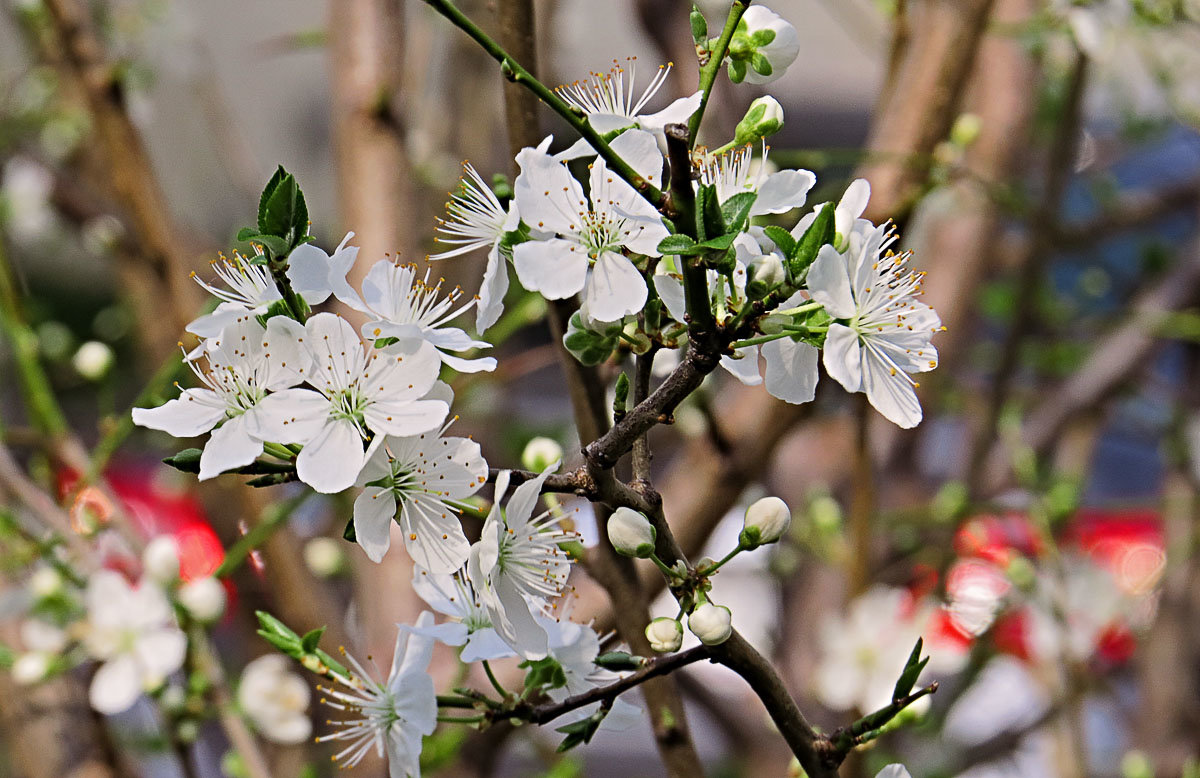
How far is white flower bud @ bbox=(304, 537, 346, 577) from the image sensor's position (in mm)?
1186

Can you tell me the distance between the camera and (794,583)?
1.60 meters

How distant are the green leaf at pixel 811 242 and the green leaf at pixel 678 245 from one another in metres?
0.05

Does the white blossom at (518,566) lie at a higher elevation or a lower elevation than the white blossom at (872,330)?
lower

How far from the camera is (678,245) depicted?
1.03ft

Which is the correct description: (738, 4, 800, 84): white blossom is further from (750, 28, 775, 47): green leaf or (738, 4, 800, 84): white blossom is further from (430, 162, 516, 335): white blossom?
(430, 162, 516, 335): white blossom

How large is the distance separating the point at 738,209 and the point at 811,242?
3cm

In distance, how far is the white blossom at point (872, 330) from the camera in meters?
0.35

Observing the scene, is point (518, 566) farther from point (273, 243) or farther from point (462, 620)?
point (273, 243)

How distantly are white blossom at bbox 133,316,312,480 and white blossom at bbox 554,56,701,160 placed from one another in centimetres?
12

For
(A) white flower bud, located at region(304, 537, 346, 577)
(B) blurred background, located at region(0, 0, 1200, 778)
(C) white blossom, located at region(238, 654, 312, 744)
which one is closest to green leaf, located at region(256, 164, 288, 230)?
(B) blurred background, located at region(0, 0, 1200, 778)

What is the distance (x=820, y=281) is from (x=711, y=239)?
0.05 meters

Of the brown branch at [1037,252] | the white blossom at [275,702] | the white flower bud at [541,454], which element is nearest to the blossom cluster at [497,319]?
the white flower bud at [541,454]

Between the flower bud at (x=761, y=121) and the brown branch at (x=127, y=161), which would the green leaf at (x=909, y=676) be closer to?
the flower bud at (x=761, y=121)

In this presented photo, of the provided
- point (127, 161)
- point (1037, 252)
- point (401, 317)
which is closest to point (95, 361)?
point (127, 161)
